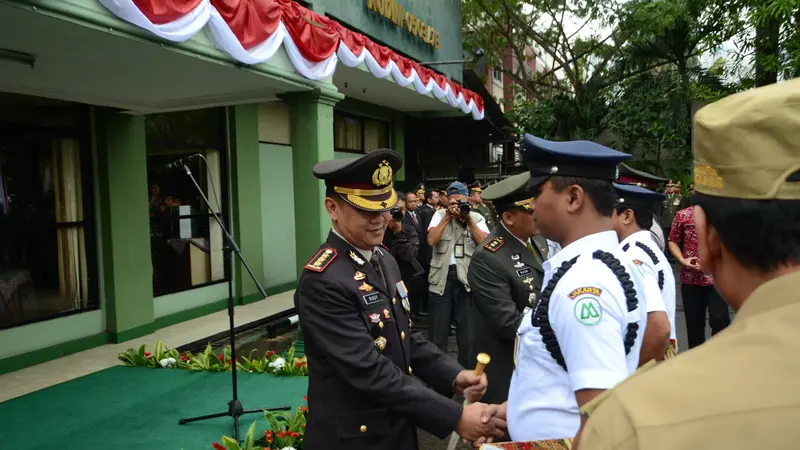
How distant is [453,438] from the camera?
3982 millimetres

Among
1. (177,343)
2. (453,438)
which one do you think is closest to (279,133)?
(177,343)

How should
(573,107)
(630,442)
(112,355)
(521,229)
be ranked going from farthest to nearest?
(573,107) < (112,355) < (521,229) < (630,442)

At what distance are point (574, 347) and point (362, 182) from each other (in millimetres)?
1107

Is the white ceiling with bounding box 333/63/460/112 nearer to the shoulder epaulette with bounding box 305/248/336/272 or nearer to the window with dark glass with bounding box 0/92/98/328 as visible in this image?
the window with dark glass with bounding box 0/92/98/328

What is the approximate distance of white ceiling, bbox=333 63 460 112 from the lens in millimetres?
9391

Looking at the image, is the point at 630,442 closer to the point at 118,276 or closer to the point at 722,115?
the point at 722,115

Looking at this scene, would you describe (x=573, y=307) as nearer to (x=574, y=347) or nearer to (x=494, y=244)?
(x=574, y=347)

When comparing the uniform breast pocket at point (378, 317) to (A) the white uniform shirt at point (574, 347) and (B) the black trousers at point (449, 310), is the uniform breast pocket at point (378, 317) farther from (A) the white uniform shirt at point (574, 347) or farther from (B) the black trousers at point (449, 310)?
(B) the black trousers at point (449, 310)

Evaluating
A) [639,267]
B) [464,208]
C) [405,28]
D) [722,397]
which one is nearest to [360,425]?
[639,267]

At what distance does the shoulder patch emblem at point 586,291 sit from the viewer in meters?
1.55

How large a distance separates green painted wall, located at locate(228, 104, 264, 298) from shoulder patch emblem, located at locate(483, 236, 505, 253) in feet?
20.9

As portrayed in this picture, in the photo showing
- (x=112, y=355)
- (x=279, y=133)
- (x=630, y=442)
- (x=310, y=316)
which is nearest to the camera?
(x=630, y=442)

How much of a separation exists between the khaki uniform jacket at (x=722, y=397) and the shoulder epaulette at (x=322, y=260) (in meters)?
1.46

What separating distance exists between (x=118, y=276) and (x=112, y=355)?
977 millimetres
